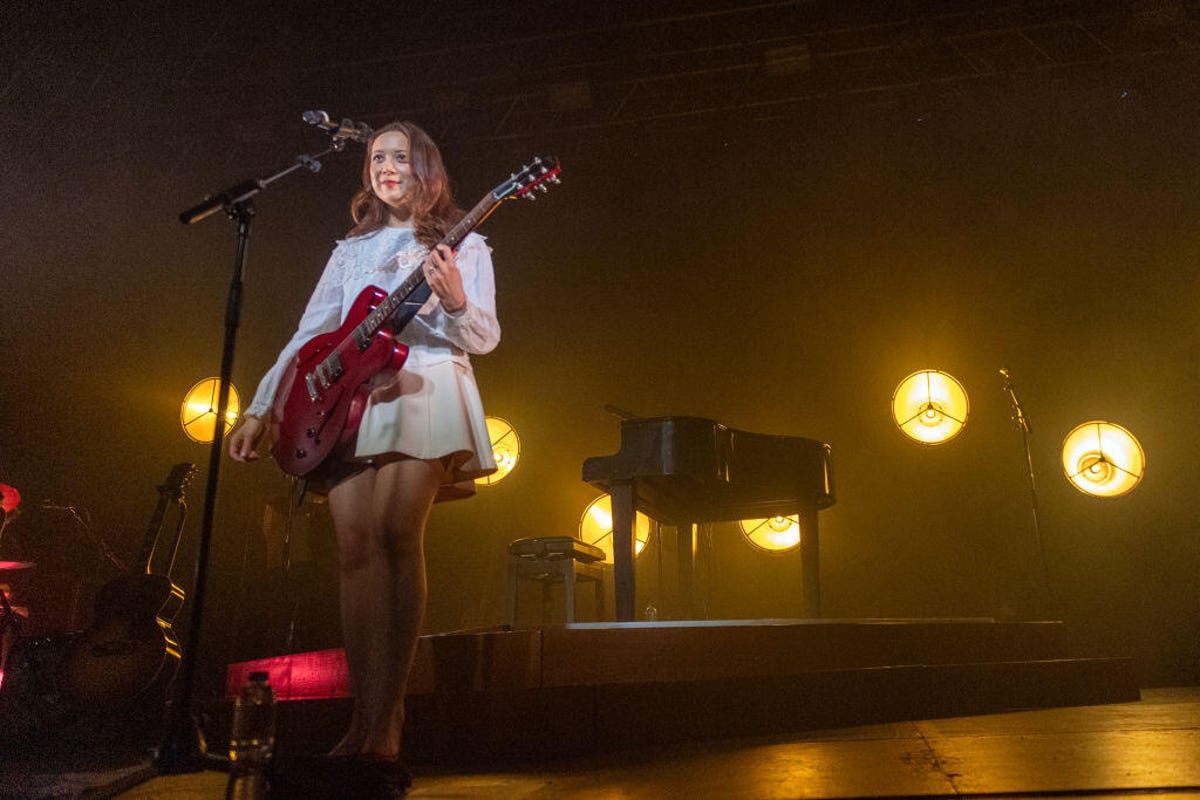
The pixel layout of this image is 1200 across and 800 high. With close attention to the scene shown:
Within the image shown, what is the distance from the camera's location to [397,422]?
1.87m

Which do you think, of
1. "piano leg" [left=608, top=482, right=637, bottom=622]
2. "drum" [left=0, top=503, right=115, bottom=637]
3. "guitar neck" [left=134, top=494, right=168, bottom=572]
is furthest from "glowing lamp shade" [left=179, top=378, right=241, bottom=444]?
"piano leg" [left=608, top=482, right=637, bottom=622]

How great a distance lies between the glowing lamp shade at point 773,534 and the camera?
607 cm

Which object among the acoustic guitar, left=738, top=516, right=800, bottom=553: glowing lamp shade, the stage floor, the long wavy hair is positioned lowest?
the stage floor

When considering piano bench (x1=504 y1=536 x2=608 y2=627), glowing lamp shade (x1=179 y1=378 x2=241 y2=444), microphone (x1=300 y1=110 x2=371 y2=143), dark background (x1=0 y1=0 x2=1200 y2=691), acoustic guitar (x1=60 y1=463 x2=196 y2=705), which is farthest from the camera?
glowing lamp shade (x1=179 y1=378 x2=241 y2=444)

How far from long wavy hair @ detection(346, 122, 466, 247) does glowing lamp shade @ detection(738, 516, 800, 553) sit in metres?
4.36

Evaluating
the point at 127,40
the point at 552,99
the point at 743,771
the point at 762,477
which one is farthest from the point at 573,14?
the point at 743,771

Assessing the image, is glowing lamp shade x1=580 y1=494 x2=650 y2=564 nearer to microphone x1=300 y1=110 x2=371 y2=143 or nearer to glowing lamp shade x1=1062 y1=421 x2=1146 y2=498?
glowing lamp shade x1=1062 y1=421 x2=1146 y2=498

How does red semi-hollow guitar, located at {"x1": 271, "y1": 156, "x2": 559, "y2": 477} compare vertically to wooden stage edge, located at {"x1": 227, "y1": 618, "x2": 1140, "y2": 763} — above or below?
above

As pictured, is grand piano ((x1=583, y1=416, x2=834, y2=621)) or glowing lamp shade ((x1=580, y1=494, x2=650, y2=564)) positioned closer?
grand piano ((x1=583, y1=416, x2=834, y2=621))

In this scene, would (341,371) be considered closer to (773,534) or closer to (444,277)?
(444,277)

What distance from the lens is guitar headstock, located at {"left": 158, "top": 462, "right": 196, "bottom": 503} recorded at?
408 cm

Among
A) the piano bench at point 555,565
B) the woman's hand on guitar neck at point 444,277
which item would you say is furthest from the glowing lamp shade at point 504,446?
the woman's hand on guitar neck at point 444,277

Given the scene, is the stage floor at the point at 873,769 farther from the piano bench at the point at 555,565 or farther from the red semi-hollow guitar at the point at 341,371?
the piano bench at the point at 555,565

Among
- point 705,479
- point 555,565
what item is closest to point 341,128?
point 705,479
